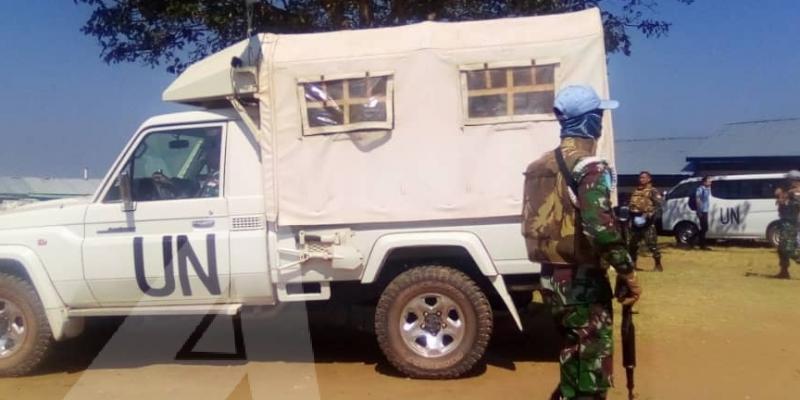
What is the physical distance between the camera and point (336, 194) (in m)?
6.52

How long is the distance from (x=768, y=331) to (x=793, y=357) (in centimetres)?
112

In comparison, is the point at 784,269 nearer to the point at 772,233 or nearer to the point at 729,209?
the point at 772,233

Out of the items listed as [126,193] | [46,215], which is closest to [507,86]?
[126,193]

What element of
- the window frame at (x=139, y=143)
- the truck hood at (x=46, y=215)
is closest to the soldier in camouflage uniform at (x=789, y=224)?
the window frame at (x=139, y=143)

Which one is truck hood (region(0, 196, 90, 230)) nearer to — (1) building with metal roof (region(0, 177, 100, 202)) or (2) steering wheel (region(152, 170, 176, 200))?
(2) steering wheel (region(152, 170, 176, 200))

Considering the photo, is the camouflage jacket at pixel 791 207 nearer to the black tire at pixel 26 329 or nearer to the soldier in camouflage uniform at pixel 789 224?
the soldier in camouflage uniform at pixel 789 224

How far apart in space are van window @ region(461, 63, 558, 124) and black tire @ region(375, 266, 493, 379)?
126 cm

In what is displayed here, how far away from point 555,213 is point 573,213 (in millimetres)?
113

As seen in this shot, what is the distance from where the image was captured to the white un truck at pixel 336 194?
20.8 ft

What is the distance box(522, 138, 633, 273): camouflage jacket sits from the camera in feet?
13.1

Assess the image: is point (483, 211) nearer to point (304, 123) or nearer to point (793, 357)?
point (304, 123)

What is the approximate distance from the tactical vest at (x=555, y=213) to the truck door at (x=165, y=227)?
2.98m

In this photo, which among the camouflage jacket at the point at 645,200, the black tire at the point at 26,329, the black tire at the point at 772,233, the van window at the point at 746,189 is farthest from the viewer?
the van window at the point at 746,189

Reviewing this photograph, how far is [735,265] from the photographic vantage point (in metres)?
14.8
